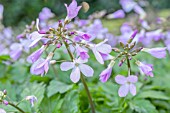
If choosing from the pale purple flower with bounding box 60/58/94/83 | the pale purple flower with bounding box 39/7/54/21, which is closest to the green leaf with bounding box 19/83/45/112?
the pale purple flower with bounding box 60/58/94/83

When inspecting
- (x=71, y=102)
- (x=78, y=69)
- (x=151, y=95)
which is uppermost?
(x=78, y=69)

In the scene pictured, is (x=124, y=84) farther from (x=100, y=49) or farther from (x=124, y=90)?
(x=100, y=49)

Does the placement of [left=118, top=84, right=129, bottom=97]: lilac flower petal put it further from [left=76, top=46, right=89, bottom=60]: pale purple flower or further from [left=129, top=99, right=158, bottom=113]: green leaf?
[left=129, top=99, right=158, bottom=113]: green leaf

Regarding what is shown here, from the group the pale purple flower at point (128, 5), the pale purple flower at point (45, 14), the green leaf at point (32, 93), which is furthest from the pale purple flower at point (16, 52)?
the pale purple flower at point (128, 5)

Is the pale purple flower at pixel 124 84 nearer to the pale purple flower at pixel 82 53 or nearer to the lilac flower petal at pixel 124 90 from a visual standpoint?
the lilac flower petal at pixel 124 90

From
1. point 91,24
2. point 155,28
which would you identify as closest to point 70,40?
point 91,24

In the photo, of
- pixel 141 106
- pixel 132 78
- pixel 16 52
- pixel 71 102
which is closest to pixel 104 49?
pixel 132 78
